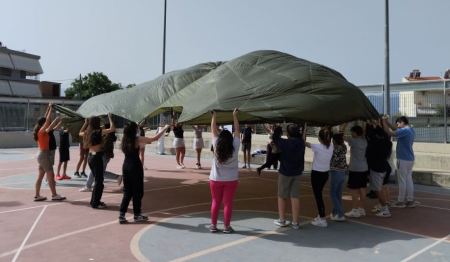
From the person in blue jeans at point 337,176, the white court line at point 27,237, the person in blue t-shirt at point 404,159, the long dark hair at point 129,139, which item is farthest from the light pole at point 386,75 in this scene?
the white court line at point 27,237

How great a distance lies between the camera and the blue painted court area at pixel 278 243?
18.6ft

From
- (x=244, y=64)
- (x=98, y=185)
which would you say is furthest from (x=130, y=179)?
(x=244, y=64)

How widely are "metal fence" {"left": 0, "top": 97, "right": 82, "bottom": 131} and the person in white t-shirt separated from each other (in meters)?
22.0

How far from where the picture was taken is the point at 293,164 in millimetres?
6973

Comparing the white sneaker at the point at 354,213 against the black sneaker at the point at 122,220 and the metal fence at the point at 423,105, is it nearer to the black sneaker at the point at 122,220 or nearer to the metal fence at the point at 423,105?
the black sneaker at the point at 122,220

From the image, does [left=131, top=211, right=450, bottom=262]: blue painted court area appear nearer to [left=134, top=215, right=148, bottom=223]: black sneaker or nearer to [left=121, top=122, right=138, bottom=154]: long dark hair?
[left=134, top=215, right=148, bottom=223]: black sneaker

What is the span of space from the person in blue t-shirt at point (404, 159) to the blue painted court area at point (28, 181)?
300 inches

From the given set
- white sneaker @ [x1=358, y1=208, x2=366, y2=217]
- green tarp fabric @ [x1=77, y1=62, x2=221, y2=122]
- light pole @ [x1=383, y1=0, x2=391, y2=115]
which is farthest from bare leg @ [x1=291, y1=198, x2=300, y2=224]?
light pole @ [x1=383, y1=0, x2=391, y2=115]

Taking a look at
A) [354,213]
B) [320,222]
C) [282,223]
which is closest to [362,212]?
[354,213]

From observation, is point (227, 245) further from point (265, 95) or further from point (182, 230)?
point (265, 95)

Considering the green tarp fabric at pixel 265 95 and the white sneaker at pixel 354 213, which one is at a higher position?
the green tarp fabric at pixel 265 95

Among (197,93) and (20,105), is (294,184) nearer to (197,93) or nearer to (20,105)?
(197,93)

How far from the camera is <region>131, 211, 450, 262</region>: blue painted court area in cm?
567

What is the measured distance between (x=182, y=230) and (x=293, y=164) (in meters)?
2.06
